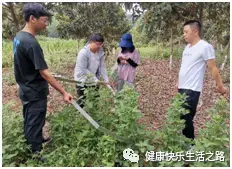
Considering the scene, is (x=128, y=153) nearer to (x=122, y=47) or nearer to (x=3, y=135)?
(x=3, y=135)

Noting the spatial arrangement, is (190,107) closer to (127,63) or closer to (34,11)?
(127,63)

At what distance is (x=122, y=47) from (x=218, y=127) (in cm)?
202

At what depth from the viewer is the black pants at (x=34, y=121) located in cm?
286

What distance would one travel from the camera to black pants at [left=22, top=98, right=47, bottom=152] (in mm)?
2859

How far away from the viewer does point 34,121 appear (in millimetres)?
2869

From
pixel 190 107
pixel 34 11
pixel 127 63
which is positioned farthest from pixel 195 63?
pixel 34 11

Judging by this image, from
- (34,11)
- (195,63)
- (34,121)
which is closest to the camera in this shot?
(34,11)

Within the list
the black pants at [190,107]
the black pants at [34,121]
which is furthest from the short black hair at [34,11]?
the black pants at [190,107]

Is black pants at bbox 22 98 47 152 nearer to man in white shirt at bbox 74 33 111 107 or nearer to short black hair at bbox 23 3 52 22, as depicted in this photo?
man in white shirt at bbox 74 33 111 107

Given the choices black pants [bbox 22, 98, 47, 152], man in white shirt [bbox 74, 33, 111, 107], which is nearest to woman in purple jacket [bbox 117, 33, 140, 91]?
man in white shirt [bbox 74, 33, 111, 107]

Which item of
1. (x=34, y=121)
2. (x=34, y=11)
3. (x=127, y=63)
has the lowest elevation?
(x=34, y=121)

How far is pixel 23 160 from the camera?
297 centimetres

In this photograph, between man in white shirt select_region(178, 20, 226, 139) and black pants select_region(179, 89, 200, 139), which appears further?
black pants select_region(179, 89, 200, 139)

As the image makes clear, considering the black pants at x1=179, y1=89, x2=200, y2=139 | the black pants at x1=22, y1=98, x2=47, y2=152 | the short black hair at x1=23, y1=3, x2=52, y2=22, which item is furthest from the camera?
the black pants at x1=179, y1=89, x2=200, y2=139
